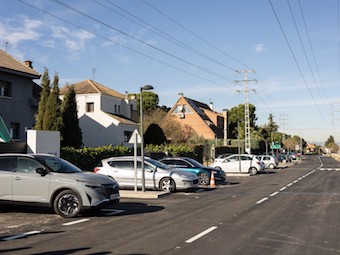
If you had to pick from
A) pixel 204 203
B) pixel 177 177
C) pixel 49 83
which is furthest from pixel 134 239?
pixel 49 83

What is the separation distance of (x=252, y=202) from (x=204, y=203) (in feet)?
5.46

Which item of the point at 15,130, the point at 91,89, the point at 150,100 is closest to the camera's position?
the point at 15,130

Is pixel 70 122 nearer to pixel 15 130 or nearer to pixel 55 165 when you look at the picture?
pixel 15 130

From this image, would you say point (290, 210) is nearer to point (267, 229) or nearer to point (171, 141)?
point (267, 229)

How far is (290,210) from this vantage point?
1273cm

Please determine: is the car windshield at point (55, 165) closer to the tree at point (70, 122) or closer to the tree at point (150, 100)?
the tree at point (70, 122)

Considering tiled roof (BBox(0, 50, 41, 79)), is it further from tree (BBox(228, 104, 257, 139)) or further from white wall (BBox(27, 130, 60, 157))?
tree (BBox(228, 104, 257, 139))

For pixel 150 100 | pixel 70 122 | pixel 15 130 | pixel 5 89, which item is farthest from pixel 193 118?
pixel 5 89

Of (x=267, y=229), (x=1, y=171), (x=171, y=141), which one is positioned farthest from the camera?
(x=171, y=141)

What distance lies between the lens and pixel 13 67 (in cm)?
2905

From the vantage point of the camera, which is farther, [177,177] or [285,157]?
[285,157]

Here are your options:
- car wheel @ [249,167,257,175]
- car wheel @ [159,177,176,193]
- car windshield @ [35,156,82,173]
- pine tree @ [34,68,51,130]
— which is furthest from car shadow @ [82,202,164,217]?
car wheel @ [249,167,257,175]

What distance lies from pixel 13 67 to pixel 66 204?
66.1 ft

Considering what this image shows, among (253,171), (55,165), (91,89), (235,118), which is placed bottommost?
(253,171)
